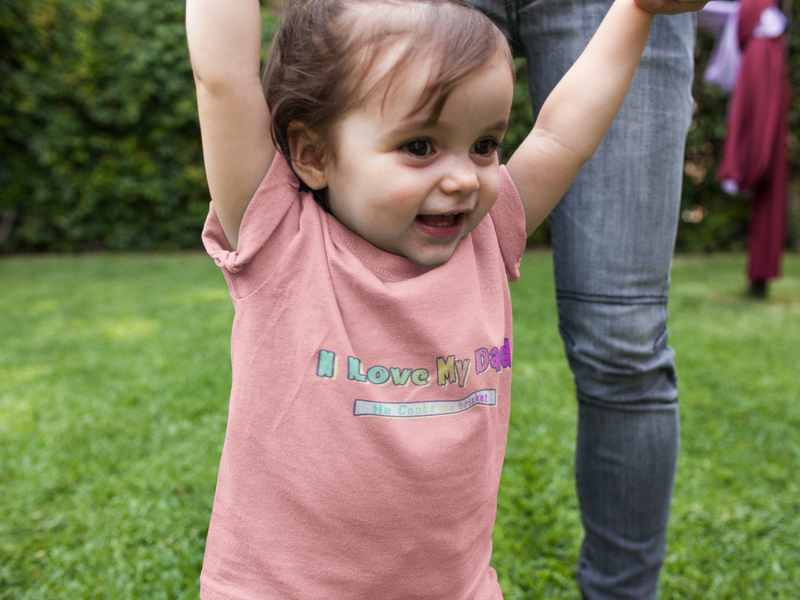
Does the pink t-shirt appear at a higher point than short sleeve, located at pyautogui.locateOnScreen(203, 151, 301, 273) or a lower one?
lower

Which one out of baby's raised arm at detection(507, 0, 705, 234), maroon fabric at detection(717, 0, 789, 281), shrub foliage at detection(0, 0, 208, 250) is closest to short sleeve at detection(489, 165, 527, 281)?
baby's raised arm at detection(507, 0, 705, 234)

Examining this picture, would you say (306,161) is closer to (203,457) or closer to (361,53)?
(361,53)

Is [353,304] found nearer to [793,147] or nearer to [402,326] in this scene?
A: [402,326]

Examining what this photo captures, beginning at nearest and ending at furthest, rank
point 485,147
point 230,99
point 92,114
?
point 230,99, point 485,147, point 92,114

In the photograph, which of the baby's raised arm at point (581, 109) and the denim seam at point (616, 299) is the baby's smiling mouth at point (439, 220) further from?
the denim seam at point (616, 299)

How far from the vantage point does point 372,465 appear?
91cm

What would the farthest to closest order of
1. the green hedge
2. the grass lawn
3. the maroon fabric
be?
the green hedge, the maroon fabric, the grass lawn

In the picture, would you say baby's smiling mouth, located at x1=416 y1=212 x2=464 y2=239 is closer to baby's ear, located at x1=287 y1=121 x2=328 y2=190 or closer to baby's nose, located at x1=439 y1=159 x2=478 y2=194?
baby's nose, located at x1=439 y1=159 x2=478 y2=194

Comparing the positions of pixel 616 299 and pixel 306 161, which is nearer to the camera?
pixel 306 161

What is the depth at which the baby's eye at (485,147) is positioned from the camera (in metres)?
0.95

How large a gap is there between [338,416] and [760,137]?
17.2ft

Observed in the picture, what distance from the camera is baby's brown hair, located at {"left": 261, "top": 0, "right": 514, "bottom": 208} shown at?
2.81 ft

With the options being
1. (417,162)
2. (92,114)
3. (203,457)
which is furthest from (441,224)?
(92,114)

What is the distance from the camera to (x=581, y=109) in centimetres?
103
